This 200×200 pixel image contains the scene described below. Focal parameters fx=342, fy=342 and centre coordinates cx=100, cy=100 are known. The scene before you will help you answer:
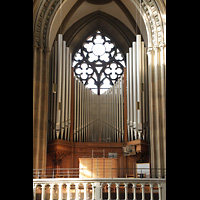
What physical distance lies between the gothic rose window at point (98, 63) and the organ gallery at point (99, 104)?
3.52 feet

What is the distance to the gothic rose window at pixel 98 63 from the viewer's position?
1828 cm

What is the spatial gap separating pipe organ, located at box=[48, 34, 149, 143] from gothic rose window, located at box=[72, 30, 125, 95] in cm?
201

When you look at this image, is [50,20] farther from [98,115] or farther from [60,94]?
[98,115]

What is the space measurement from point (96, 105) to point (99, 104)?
152 millimetres

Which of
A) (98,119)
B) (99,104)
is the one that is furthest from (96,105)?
(98,119)

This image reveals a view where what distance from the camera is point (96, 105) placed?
16141mm

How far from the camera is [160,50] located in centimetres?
1404

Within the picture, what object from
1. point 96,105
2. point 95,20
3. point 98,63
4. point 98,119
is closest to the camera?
point 98,119

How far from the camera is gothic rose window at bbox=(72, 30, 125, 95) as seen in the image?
720 inches

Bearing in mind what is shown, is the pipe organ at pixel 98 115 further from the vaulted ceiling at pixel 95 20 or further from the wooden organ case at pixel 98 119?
the vaulted ceiling at pixel 95 20
